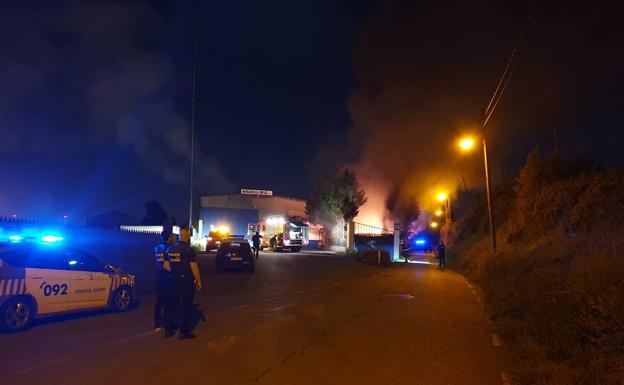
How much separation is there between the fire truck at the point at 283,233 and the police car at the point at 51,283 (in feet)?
107

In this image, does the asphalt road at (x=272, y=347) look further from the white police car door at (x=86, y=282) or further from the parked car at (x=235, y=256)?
the parked car at (x=235, y=256)

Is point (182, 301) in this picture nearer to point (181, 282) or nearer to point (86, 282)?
point (181, 282)

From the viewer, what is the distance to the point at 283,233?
4444 centimetres

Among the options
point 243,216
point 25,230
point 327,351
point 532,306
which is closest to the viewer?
point 327,351

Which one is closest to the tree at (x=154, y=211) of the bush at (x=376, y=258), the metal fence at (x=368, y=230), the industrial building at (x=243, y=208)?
the industrial building at (x=243, y=208)

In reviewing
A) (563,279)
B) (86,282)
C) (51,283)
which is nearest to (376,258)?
(563,279)

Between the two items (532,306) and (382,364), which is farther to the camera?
(532,306)

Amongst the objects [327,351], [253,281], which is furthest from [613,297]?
[253,281]

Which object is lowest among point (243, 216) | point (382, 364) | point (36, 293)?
point (382, 364)

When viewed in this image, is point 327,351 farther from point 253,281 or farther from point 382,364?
point 253,281

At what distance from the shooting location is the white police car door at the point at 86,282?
9797 millimetres

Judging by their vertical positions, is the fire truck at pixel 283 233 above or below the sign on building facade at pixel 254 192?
below

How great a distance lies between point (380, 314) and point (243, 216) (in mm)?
59582

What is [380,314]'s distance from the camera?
11.2m
